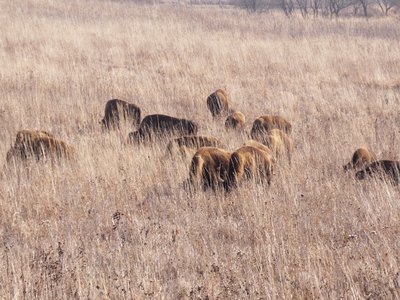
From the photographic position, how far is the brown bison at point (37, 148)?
6.56 m

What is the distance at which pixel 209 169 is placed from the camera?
5.61m

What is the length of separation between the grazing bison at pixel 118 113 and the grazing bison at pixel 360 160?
3.39 meters

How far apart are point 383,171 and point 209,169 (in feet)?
5.76

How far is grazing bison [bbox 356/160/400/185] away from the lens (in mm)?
5758

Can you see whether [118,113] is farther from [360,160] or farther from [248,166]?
[360,160]

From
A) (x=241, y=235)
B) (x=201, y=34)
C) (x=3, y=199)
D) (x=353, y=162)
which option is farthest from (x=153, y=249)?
(x=201, y=34)

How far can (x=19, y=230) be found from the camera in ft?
15.7

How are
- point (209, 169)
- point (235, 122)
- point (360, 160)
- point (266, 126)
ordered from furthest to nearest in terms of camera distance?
point (235, 122) < point (266, 126) < point (360, 160) < point (209, 169)

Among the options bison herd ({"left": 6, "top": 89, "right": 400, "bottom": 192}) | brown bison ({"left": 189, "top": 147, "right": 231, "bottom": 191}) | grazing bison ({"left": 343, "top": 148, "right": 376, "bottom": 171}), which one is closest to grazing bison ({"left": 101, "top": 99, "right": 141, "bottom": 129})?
bison herd ({"left": 6, "top": 89, "right": 400, "bottom": 192})

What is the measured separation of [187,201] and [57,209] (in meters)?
1.17

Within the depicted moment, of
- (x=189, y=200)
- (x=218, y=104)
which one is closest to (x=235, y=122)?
(x=218, y=104)

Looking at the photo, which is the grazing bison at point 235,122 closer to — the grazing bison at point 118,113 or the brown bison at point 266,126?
the brown bison at point 266,126

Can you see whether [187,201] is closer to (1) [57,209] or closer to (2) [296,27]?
(1) [57,209]

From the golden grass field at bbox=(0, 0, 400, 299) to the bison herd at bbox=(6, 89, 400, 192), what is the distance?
0.16 meters
